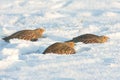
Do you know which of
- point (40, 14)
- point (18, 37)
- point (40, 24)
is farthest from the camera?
point (40, 14)

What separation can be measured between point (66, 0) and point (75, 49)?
1088 cm

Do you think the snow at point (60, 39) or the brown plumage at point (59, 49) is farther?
the brown plumage at point (59, 49)

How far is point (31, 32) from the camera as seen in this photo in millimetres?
10891

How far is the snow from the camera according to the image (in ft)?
19.7

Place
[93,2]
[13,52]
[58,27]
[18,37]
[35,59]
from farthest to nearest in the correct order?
[93,2], [58,27], [18,37], [13,52], [35,59]

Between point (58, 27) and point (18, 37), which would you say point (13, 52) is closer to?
point (18, 37)

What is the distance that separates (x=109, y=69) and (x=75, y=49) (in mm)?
2504

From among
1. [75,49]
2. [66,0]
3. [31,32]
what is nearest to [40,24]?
[31,32]

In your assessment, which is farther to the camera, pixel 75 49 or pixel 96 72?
pixel 75 49

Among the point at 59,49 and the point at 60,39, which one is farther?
the point at 60,39

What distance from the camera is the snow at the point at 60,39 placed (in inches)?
237

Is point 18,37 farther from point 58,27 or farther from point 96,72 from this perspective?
point 96,72

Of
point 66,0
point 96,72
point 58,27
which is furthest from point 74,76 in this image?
point 66,0

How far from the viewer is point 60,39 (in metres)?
10.7
